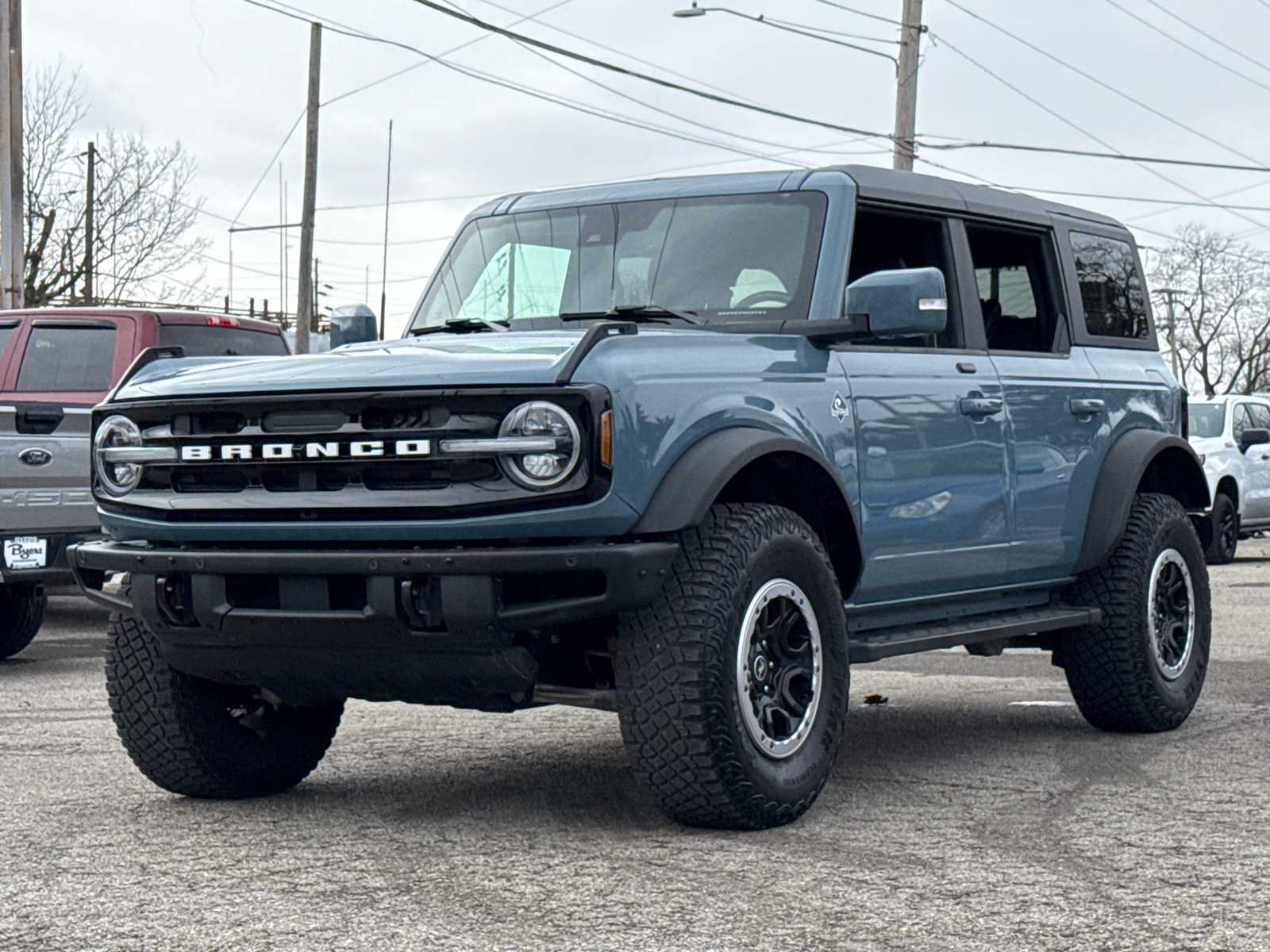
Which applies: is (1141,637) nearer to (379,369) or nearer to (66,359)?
(379,369)

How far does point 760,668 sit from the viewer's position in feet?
17.4

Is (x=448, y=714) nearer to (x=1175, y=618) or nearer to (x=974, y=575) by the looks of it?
(x=974, y=575)

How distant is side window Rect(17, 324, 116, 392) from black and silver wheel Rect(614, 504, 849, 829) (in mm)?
7540

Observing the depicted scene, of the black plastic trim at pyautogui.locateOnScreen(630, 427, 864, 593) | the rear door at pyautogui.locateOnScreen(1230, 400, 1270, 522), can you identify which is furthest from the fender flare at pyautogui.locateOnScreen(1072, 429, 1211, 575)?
the rear door at pyautogui.locateOnScreen(1230, 400, 1270, 522)

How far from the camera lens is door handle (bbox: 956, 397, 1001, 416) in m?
6.51

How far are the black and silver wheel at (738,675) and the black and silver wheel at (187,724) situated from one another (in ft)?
4.70

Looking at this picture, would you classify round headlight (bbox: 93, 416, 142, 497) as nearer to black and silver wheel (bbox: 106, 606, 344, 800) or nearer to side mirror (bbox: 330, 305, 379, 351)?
black and silver wheel (bbox: 106, 606, 344, 800)

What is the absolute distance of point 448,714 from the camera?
818cm

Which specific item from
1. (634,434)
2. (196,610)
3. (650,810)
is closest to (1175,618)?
(650,810)

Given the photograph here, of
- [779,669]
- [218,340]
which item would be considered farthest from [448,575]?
[218,340]

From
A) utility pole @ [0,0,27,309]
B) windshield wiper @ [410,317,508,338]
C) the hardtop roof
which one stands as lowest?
windshield wiper @ [410,317,508,338]

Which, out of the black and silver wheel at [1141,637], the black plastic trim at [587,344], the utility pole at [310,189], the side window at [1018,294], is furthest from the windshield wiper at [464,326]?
the utility pole at [310,189]

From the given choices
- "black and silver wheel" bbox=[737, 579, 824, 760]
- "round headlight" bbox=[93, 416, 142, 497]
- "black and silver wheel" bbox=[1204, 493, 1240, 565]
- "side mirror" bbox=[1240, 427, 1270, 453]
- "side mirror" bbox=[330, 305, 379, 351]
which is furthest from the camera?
"black and silver wheel" bbox=[1204, 493, 1240, 565]

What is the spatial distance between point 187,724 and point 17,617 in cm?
511
